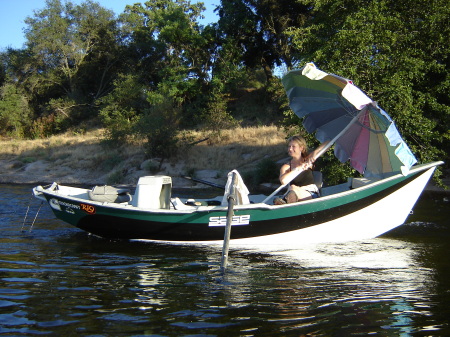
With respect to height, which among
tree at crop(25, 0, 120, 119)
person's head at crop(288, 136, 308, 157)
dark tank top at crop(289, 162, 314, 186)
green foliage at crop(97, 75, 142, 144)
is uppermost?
tree at crop(25, 0, 120, 119)

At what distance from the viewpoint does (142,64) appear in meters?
42.2

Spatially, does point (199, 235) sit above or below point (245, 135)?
below

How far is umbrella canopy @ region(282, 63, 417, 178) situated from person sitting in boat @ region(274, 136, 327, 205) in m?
0.71

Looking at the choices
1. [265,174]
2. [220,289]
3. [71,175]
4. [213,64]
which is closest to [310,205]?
[220,289]

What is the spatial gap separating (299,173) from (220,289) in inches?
128

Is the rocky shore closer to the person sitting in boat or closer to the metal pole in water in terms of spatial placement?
the person sitting in boat

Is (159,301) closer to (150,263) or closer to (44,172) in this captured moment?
(150,263)

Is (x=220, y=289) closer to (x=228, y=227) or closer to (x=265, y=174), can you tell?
(x=228, y=227)

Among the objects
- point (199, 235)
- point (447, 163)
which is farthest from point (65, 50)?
point (199, 235)

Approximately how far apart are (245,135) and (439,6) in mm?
14602

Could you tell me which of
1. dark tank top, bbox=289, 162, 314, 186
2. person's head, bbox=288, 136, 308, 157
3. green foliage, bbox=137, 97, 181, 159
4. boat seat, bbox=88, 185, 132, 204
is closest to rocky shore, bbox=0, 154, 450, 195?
green foliage, bbox=137, 97, 181, 159

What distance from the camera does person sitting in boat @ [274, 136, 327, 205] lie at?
9.00m

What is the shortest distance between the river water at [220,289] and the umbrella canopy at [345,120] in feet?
4.80

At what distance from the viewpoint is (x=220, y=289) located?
656 cm
